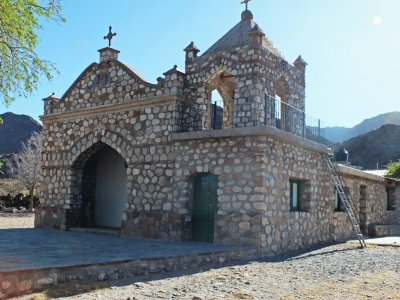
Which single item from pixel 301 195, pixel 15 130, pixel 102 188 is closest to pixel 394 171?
pixel 301 195

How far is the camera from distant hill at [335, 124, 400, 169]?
60531 millimetres

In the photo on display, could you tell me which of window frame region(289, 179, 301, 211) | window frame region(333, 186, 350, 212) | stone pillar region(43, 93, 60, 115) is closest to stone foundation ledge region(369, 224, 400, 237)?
window frame region(333, 186, 350, 212)

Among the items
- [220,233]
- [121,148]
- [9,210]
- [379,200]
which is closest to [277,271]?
[220,233]

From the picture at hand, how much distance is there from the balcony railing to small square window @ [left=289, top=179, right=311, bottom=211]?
4.91 ft

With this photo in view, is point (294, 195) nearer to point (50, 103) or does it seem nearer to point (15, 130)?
point (50, 103)

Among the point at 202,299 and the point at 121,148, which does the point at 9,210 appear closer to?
the point at 121,148

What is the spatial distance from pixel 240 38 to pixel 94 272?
8522 mm

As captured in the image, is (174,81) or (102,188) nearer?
A: (174,81)

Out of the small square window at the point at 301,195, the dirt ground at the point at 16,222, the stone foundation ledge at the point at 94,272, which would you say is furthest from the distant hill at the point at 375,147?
the stone foundation ledge at the point at 94,272

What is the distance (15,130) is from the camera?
244 feet

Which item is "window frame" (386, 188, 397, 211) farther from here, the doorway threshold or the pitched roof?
the doorway threshold

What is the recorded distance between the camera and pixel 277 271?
342 inches

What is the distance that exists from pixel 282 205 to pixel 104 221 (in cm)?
711

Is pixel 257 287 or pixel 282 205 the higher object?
pixel 282 205
